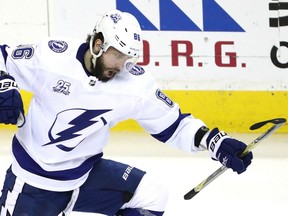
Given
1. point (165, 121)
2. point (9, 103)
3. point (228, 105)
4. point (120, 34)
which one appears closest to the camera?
point (9, 103)

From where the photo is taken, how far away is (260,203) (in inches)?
160

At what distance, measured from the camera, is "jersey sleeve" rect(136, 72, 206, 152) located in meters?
3.06

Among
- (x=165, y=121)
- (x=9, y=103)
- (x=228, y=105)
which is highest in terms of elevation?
(x=9, y=103)

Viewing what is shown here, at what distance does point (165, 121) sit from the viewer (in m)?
3.10

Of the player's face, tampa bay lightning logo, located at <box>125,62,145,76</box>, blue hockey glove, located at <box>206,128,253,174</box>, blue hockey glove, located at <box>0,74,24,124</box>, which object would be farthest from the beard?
blue hockey glove, located at <box>206,128,253,174</box>

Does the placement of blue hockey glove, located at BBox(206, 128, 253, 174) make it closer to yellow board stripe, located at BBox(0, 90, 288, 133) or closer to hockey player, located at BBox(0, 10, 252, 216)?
hockey player, located at BBox(0, 10, 252, 216)

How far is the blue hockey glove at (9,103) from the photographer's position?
2.79m

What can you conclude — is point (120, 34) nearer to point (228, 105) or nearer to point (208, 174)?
point (208, 174)

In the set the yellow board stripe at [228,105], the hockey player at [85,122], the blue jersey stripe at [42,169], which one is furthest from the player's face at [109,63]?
the yellow board stripe at [228,105]

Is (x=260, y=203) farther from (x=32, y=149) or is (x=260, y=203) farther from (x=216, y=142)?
(x=32, y=149)

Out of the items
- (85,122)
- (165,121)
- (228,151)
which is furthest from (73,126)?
(228,151)

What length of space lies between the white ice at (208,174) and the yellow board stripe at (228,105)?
115 millimetres

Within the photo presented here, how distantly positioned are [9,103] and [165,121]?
60cm

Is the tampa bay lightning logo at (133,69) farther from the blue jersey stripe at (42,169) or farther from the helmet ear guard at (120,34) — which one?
the blue jersey stripe at (42,169)
